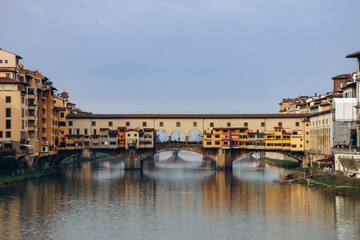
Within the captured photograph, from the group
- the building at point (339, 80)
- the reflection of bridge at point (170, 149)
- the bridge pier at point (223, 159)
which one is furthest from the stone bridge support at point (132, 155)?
the building at point (339, 80)

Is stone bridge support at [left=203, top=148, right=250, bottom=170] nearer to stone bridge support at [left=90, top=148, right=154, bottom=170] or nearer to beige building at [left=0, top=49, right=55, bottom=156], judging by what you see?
stone bridge support at [left=90, top=148, right=154, bottom=170]

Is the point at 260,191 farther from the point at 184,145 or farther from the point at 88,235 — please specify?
the point at 184,145

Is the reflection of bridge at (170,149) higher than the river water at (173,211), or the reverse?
the reflection of bridge at (170,149)

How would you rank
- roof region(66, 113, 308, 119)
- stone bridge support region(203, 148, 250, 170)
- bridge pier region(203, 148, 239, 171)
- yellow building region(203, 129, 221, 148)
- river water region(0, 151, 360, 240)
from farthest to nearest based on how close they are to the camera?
roof region(66, 113, 308, 119), stone bridge support region(203, 148, 250, 170), bridge pier region(203, 148, 239, 171), yellow building region(203, 129, 221, 148), river water region(0, 151, 360, 240)

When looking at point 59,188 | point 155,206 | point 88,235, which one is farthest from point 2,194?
point 88,235

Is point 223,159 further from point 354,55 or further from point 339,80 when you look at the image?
point 354,55

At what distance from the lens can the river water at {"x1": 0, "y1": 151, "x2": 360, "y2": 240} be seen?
1750 inches

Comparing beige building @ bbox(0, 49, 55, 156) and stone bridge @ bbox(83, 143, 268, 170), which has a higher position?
beige building @ bbox(0, 49, 55, 156)

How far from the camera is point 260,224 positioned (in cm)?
4791

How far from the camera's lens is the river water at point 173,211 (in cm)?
4444

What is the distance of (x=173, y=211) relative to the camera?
5600cm

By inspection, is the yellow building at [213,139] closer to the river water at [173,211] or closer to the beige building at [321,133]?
the beige building at [321,133]

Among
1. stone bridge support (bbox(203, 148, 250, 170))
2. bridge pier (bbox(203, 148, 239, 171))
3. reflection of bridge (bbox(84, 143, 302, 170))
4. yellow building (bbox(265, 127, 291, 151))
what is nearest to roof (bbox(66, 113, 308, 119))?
yellow building (bbox(265, 127, 291, 151))

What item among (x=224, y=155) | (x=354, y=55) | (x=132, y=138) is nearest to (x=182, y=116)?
(x=132, y=138)
